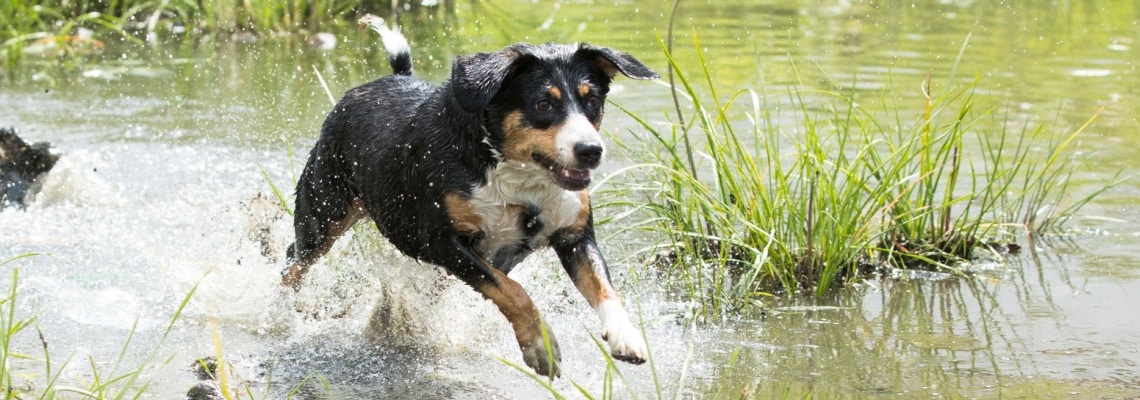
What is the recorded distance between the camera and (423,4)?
13625 millimetres

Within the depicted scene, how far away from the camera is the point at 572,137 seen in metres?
4.04

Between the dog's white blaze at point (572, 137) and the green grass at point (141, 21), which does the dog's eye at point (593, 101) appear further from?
the green grass at point (141, 21)

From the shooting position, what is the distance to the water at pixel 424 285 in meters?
4.41

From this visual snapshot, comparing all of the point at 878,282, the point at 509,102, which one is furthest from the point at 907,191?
the point at 509,102

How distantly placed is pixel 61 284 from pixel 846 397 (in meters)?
3.22

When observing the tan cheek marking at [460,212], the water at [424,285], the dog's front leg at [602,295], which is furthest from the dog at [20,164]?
the dog's front leg at [602,295]

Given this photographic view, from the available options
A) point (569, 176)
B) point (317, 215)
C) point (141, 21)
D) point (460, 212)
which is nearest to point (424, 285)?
point (317, 215)

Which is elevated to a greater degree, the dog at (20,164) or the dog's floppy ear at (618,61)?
the dog's floppy ear at (618,61)

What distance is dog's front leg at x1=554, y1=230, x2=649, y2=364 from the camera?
3988mm

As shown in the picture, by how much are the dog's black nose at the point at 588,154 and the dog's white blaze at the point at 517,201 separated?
321 mm

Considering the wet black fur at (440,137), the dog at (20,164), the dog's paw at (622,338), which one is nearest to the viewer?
the dog's paw at (622,338)

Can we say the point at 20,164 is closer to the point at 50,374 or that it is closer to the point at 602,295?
the point at 50,374

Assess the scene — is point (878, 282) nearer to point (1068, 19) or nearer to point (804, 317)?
point (804, 317)

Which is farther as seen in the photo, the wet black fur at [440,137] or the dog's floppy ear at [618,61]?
the dog's floppy ear at [618,61]
